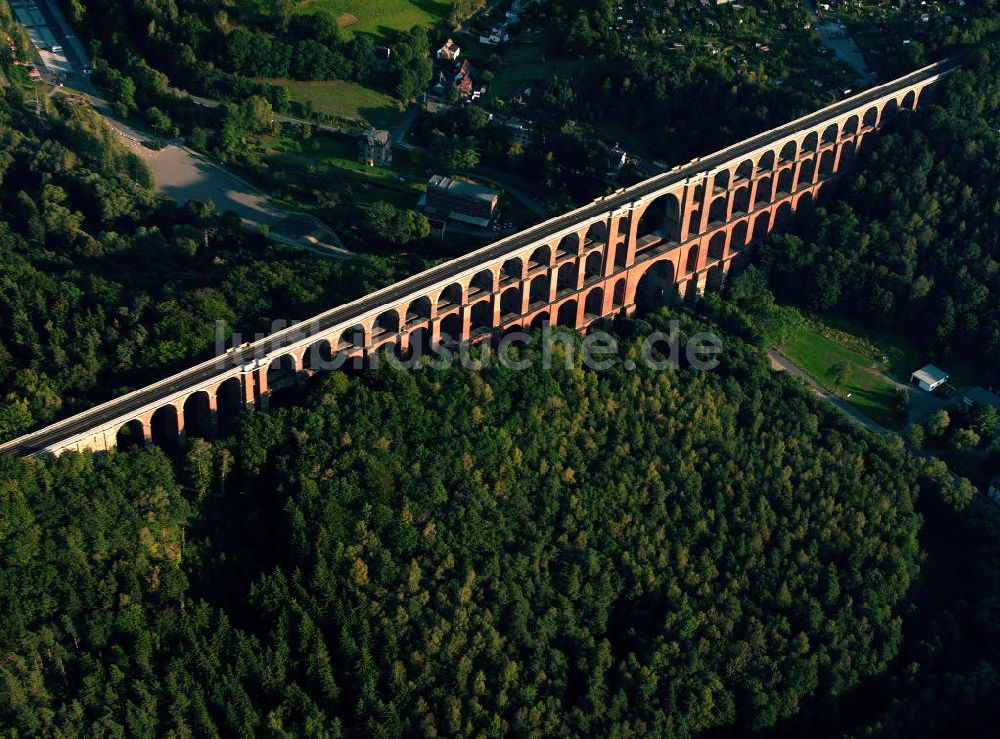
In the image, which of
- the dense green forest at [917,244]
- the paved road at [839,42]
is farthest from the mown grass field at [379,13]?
the dense green forest at [917,244]

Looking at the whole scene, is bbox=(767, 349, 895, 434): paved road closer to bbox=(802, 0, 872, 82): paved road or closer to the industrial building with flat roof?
the industrial building with flat roof

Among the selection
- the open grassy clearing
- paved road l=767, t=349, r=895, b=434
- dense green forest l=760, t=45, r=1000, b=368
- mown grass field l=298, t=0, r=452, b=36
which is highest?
mown grass field l=298, t=0, r=452, b=36

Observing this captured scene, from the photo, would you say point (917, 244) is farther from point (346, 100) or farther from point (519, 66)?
point (346, 100)

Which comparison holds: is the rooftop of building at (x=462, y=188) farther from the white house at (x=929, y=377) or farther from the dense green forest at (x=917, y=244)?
the white house at (x=929, y=377)

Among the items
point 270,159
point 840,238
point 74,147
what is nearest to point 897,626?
point 840,238

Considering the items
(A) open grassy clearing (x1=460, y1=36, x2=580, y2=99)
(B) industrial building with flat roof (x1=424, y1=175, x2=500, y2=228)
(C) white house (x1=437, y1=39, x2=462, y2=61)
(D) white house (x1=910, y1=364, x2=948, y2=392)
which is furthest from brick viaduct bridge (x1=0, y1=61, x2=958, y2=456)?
(C) white house (x1=437, y1=39, x2=462, y2=61)

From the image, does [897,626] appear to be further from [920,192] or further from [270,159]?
[270,159]
